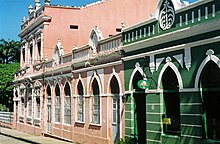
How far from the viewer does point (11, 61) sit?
51781mm

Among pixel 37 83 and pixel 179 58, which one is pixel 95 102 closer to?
pixel 179 58

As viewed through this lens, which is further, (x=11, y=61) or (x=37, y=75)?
(x=11, y=61)

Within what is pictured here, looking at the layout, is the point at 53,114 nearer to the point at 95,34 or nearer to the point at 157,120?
the point at 95,34

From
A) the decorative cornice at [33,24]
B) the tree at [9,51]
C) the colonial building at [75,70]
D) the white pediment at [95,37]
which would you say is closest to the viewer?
the colonial building at [75,70]

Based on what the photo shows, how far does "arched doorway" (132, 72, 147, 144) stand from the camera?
1462 centimetres

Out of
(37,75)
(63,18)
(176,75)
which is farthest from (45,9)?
(176,75)

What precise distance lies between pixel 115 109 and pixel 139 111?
74.2 inches

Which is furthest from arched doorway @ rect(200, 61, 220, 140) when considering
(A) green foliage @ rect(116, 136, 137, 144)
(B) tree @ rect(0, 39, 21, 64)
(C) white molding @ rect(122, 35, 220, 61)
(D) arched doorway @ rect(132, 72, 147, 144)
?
(B) tree @ rect(0, 39, 21, 64)

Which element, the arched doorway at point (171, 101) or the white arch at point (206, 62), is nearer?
the white arch at point (206, 62)

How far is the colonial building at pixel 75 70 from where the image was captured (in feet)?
55.3

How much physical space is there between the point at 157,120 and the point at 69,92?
357 inches

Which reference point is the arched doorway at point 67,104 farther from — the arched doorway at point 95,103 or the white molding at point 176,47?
the white molding at point 176,47

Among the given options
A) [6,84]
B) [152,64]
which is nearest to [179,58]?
[152,64]

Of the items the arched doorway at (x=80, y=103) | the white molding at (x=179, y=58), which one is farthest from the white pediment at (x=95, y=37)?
the white molding at (x=179, y=58)
